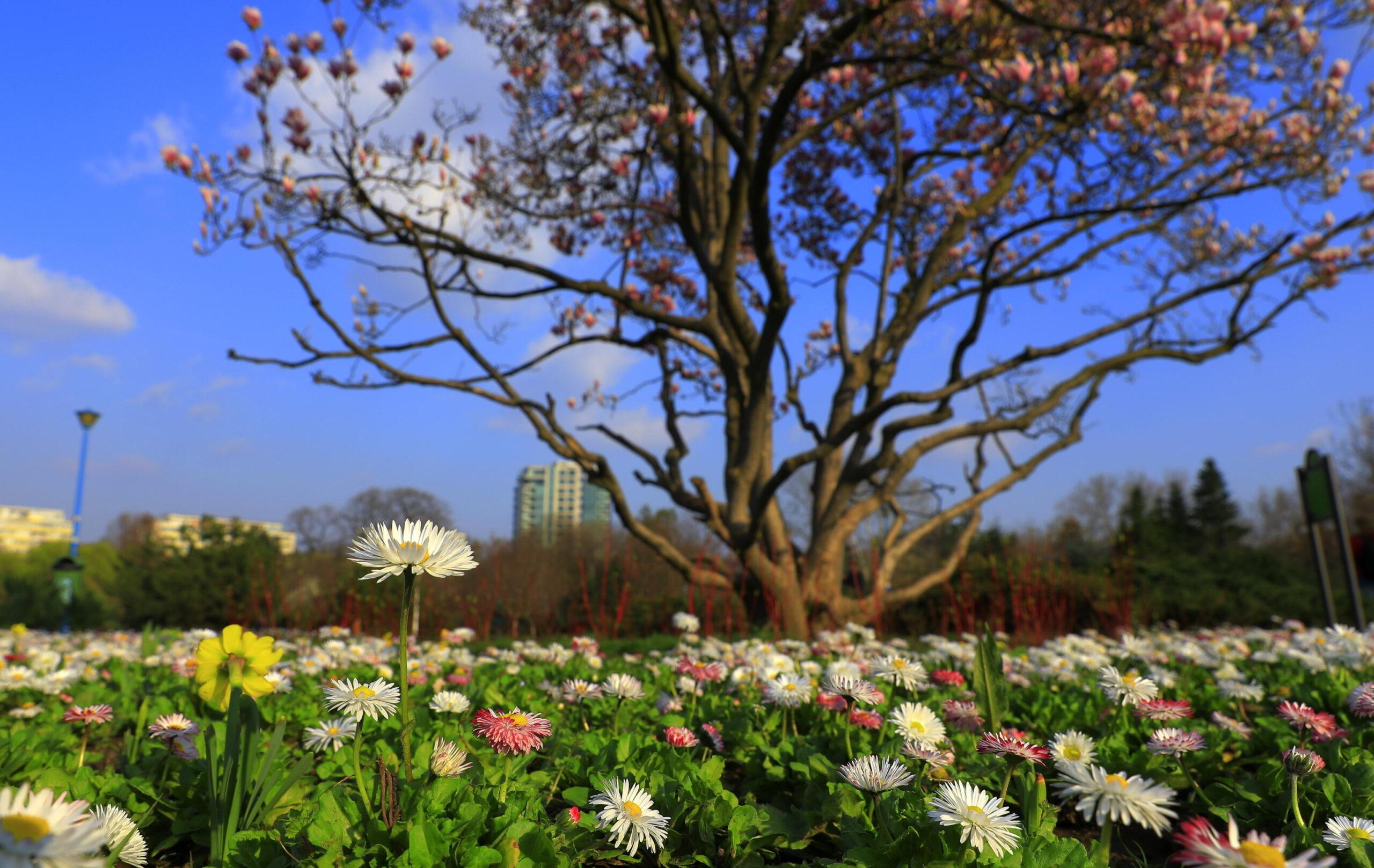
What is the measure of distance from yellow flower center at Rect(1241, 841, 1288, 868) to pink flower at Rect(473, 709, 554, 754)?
42.9 inches

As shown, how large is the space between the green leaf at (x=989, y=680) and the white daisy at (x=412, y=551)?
116 cm

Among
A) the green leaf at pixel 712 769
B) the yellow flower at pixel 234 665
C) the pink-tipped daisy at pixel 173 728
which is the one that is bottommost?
the green leaf at pixel 712 769

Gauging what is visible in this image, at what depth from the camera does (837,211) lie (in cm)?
982

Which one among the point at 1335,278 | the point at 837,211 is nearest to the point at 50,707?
the point at 837,211

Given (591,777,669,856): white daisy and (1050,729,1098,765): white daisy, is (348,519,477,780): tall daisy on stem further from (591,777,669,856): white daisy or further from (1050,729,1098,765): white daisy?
(1050,729,1098,765): white daisy

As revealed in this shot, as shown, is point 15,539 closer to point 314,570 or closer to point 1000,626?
point 314,570

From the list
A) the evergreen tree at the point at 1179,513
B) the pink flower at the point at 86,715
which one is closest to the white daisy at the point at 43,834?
the pink flower at the point at 86,715

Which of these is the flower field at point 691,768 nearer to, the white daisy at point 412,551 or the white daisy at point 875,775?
the white daisy at point 875,775

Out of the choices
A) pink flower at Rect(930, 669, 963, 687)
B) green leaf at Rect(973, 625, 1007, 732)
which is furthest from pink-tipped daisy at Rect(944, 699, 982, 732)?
pink flower at Rect(930, 669, 963, 687)

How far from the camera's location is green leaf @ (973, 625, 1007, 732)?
1726 millimetres

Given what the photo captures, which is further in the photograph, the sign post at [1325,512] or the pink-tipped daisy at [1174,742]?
the sign post at [1325,512]

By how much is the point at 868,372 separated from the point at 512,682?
→ 640 cm

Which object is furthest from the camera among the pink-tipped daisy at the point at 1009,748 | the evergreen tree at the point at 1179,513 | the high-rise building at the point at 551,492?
the high-rise building at the point at 551,492

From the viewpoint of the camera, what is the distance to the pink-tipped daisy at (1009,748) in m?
1.40
